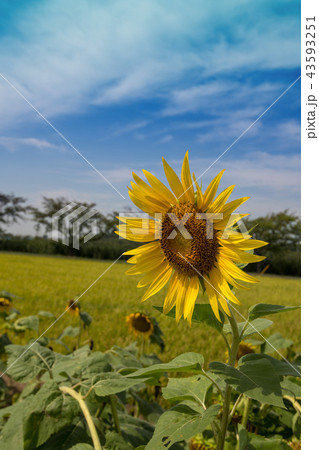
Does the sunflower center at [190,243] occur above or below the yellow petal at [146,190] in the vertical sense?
below

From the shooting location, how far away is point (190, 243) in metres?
0.76

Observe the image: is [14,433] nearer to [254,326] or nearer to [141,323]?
[254,326]

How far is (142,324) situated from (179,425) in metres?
1.23

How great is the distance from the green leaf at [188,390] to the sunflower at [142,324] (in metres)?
0.99

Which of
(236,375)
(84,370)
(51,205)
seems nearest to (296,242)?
(51,205)

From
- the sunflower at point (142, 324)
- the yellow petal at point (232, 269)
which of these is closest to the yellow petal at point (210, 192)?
the yellow petal at point (232, 269)

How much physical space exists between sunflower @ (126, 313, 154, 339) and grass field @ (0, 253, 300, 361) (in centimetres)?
38

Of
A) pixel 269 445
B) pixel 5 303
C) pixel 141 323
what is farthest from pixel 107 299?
pixel 269 445

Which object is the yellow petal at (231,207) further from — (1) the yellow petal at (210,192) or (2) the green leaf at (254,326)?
(2) the green leaf at (254,326)

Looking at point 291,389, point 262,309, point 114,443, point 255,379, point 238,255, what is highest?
point 238,255

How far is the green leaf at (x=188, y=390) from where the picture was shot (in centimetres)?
84
